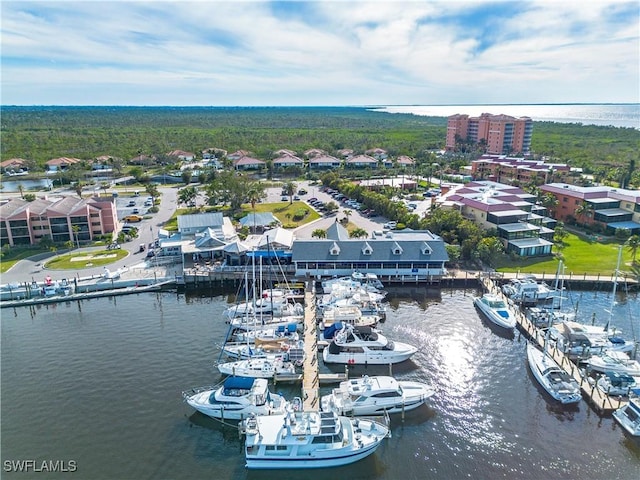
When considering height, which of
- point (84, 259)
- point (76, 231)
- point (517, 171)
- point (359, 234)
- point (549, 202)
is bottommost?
point (84, 259)

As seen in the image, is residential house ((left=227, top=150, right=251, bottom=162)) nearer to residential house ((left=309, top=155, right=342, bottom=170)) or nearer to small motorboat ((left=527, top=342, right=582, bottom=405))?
residential house ((left=309, top=155, right=342, bottom=170))

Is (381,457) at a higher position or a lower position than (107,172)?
lower

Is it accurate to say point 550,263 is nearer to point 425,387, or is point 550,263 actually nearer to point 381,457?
point 425,387

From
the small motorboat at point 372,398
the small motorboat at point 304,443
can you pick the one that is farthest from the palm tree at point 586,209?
the small motorboat at point 304,443

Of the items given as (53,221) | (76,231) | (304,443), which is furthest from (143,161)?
(304,443)

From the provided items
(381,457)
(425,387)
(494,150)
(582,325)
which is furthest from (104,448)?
(494,150)

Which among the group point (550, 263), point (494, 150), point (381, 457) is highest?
point (494, 150)

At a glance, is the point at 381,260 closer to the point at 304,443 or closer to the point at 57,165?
the point at 304,443
